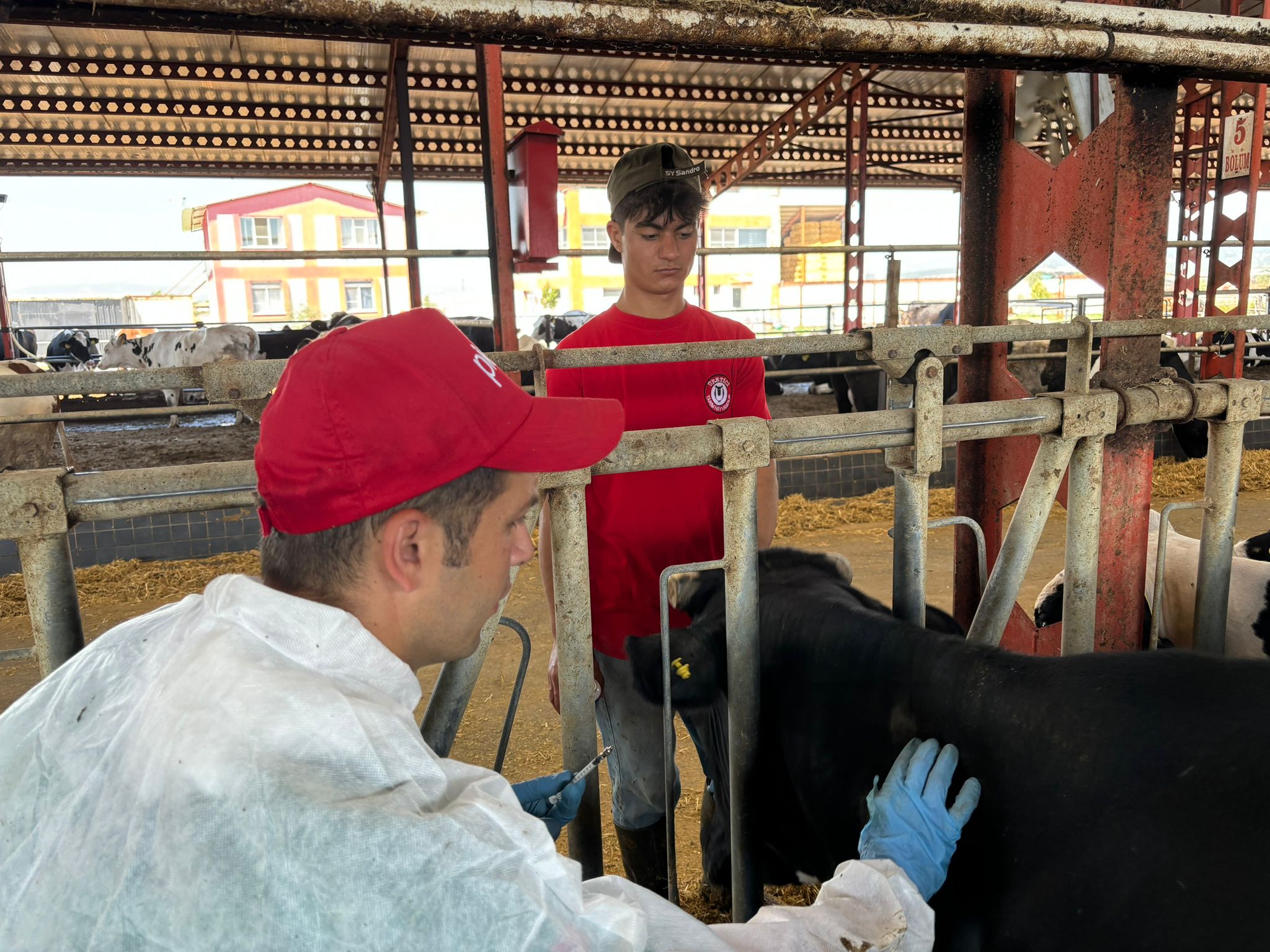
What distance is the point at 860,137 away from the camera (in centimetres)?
1139

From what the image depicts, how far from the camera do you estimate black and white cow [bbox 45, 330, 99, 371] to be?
15.3 m

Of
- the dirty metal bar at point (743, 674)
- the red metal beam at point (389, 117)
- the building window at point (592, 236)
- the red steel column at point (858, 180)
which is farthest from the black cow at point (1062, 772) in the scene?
the building window at point (592, 236)

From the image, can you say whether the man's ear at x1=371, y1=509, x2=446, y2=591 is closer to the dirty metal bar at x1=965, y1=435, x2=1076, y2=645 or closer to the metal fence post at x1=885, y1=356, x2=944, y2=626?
the metal fence post at x1=885, y1=356, x2=944, y2=626

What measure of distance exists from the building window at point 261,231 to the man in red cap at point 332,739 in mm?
40096

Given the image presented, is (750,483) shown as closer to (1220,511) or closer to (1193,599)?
(1220,511)

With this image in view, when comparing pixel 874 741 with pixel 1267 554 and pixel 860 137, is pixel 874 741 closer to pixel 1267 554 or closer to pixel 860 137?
pixel 1267 554

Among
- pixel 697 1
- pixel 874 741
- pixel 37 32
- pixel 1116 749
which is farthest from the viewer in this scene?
pixel 37 32

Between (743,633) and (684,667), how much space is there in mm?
215

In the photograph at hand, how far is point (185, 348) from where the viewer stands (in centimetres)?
1440

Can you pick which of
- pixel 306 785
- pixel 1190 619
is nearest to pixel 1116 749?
pixel 306 785

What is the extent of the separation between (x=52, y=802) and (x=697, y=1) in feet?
4.57

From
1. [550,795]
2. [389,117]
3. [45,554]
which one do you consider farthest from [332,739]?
[389,117]

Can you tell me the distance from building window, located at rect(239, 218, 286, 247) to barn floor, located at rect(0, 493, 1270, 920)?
35.8 meters

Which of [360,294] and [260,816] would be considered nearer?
[260,816]
